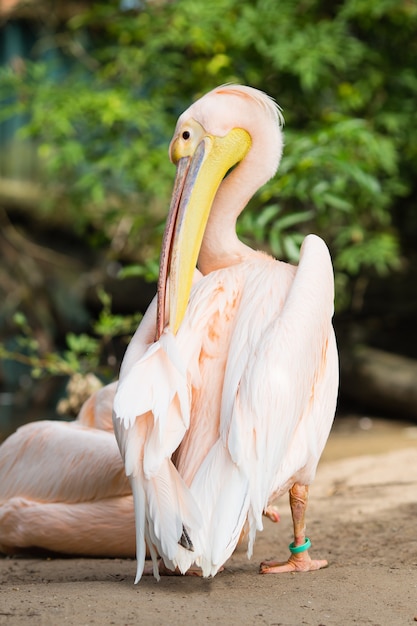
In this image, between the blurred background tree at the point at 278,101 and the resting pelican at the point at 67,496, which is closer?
the resting pelican at the point at 67,496

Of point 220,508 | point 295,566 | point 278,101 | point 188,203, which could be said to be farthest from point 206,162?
point 278,101

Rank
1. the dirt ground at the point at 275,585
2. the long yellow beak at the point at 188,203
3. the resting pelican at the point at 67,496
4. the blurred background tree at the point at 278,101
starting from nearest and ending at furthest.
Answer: the dirt ground at the point at 275,585 → the long yellow beak at the point at 188,203 → the resting pelican at the point at 67,496 → the blurred background tree at the point at 278,101

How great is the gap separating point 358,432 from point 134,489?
4.14m

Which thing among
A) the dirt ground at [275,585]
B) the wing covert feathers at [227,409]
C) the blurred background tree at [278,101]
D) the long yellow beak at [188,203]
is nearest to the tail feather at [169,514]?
the wing covert feathers at [227,409]

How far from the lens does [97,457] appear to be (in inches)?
124

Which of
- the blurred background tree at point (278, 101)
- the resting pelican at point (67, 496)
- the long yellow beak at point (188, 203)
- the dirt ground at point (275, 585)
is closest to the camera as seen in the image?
the dirt ground at point (275, 585)

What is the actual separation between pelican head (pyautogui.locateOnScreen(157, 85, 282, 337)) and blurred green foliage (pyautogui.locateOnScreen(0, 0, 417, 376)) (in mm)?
3159

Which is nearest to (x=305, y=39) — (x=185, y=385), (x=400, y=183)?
(x=400, y=183)

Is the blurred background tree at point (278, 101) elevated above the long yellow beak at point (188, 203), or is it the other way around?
the long yellow beak at point (188, 203)

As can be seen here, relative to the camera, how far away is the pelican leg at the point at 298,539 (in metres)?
2.63

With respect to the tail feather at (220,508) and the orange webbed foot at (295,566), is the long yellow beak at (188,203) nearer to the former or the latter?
the tail feather at (220,508)

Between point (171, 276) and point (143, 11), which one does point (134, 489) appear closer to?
point (171, 276)

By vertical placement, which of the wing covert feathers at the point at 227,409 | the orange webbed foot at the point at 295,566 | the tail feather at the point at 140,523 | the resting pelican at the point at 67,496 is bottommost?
the resting pelican at the point at 67,496

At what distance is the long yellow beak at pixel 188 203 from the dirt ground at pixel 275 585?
712mm
